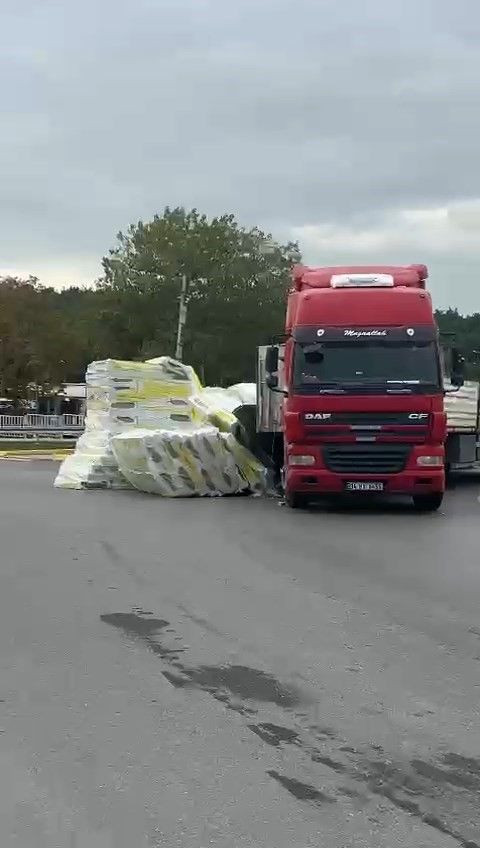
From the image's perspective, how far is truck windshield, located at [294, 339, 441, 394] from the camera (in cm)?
1594

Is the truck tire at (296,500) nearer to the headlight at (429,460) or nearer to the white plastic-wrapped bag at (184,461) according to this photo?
the headlight at (429,460)

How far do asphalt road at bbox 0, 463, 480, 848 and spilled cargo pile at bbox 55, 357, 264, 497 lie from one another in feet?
24.6

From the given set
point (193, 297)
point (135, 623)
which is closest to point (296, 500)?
point (135, 623)

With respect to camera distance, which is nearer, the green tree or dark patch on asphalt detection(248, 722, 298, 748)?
dark patch on asphalt detection(248, 722, 298, 748)

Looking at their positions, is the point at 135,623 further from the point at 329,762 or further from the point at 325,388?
the point at 325,388

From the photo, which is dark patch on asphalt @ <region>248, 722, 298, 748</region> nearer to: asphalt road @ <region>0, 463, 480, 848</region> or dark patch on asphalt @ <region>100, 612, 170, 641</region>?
asphalt road @ <region>0, 463, 480, 848</region>

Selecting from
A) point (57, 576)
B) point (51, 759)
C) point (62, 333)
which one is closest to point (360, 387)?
point (57, 576)

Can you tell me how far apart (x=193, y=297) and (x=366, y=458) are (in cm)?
4379

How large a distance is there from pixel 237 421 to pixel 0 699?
1511 centimetres

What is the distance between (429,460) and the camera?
1589cm

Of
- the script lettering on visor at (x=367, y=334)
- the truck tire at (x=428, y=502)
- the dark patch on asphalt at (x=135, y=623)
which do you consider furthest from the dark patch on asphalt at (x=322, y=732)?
the truck tire at (x=428, y=502)

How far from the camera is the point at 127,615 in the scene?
8.35 m

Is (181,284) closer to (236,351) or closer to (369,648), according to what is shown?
(236,351)

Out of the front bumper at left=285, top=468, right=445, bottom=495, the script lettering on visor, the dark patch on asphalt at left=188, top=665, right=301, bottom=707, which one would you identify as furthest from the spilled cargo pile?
the dark patch on asphalt at left=188, top=665, right=301, bottom=707
